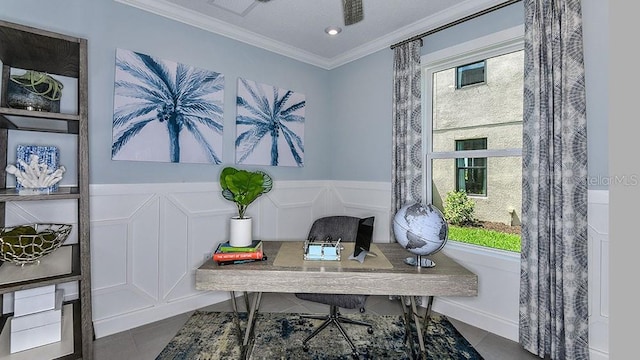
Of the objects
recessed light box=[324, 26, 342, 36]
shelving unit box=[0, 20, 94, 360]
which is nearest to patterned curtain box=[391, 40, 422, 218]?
recessed light box=[324, 26, 342, 36]

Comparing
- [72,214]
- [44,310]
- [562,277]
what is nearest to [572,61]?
[562,277]

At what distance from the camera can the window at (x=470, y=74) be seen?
253 centimetres

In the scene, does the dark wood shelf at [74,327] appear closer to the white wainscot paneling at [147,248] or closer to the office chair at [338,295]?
the white wainscot paneling at [147,248]

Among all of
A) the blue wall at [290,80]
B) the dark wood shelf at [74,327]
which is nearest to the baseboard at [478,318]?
the blue wall at [290,80]

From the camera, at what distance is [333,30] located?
291 centimetres

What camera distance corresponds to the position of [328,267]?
5.40 ft

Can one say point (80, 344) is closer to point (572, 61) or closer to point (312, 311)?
point (312, 311)

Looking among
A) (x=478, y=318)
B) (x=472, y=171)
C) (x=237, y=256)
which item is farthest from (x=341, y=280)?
(x=472, y=171)

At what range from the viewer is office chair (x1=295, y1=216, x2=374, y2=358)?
1952mm

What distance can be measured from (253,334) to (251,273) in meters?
0.98

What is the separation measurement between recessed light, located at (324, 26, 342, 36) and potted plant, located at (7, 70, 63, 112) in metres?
2.24

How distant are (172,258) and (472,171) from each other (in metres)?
2.81

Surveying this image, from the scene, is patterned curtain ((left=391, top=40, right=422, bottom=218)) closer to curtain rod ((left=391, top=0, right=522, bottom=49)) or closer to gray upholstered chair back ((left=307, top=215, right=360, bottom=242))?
curtain rod ((left=391, top=0, right=522, bottom=49))

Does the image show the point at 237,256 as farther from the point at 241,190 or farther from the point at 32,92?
the point at 32,92
